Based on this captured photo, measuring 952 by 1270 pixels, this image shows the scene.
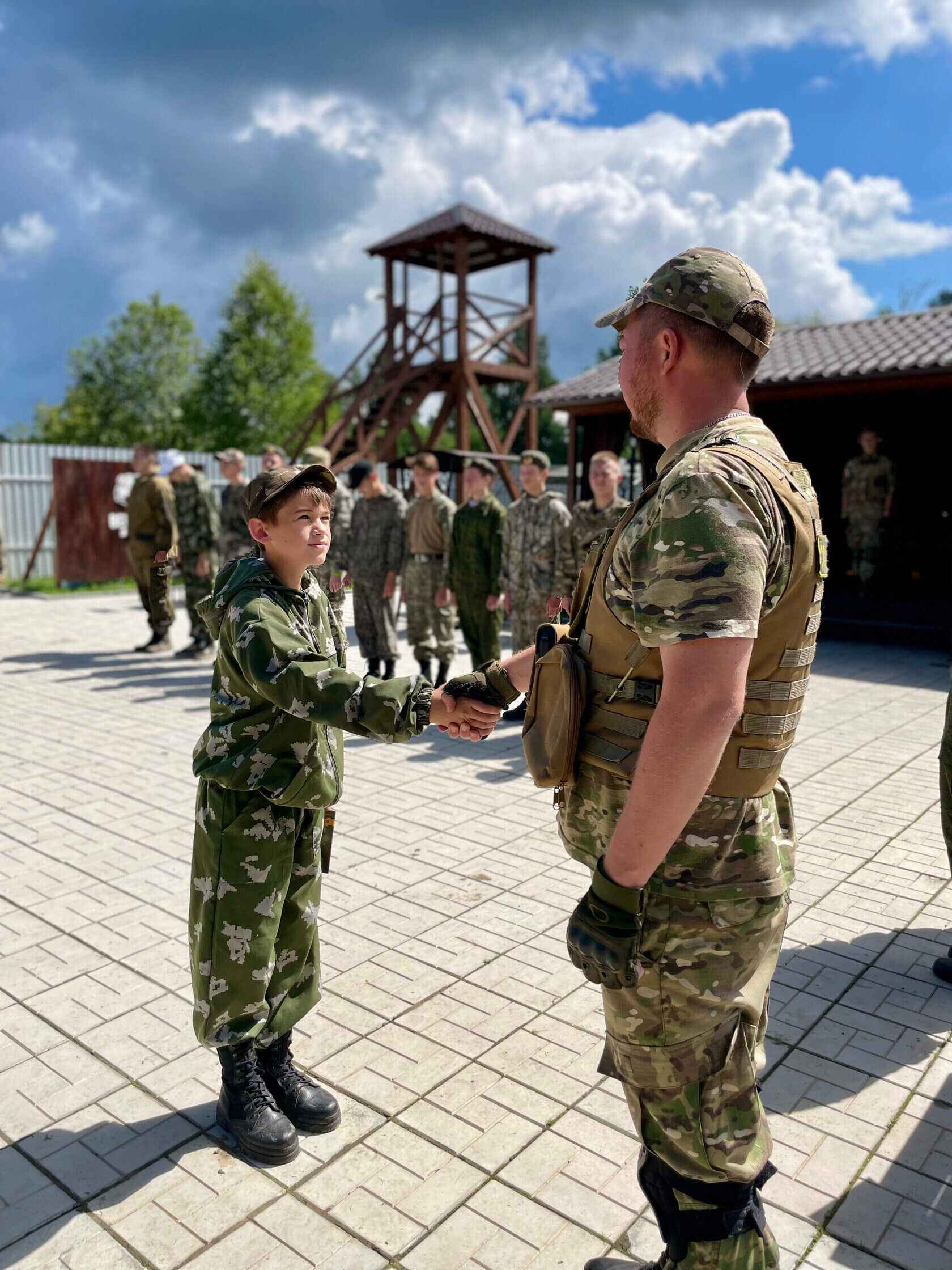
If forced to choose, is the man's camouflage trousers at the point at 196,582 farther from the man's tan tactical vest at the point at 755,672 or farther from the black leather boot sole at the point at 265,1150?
the man's tan tactical vest at the point at 755,672

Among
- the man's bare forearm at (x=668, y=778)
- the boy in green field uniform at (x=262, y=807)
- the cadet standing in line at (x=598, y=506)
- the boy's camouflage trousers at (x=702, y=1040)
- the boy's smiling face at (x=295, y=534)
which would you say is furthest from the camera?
the cadet standing in line at (x=598, y=506)

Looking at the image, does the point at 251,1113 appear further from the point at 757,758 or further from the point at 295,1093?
the point at 757,758

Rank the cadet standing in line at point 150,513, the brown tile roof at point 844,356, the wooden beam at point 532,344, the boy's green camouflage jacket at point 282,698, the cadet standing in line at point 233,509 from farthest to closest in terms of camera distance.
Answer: the wooden beam at point 532,344
the brown tile roof at point 844,356
the cadet standing in line at point 150,513
the cadet standing in line at point 233,509
the boy's green camouflage jacket at point 282,698

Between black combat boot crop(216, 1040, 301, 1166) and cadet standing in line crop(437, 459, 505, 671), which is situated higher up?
cadet standing in line crop(437, 459, 505, 671)

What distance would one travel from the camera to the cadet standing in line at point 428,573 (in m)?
8.39

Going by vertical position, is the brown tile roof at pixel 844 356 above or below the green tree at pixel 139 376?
below

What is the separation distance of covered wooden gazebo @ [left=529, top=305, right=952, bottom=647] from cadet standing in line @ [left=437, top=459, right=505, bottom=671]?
17.1ft

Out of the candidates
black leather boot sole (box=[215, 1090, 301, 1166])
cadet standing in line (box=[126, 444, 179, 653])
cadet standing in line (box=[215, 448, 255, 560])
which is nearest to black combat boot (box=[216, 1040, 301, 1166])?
black leather boot sole (box=[215, 1090, 301, 1166])

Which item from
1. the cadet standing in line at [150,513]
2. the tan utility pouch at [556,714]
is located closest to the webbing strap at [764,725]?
the tan utility pouch at [556,714]

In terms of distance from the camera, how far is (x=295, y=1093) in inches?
104

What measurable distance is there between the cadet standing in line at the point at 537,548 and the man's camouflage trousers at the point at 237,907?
15.1 ft

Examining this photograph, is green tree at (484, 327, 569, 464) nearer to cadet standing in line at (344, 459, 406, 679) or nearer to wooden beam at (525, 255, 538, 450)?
wooden beam at (525, 255, 538, 450)

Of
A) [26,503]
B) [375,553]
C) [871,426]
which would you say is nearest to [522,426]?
[26,503]

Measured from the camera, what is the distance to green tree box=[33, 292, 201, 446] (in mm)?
50469
